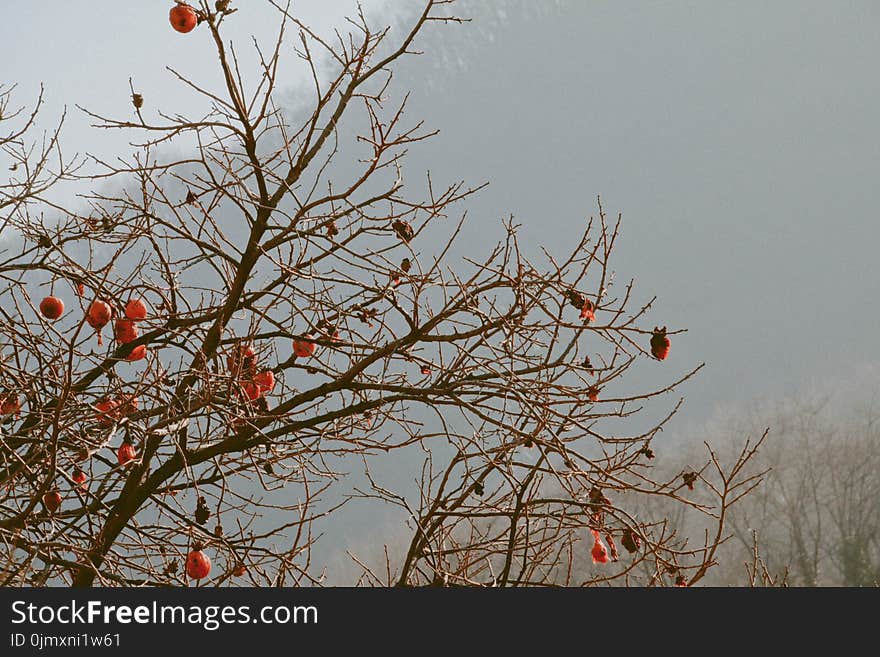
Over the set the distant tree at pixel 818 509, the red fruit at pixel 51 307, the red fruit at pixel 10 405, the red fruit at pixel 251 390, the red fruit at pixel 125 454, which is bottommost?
the red fruit at pixel 125 454

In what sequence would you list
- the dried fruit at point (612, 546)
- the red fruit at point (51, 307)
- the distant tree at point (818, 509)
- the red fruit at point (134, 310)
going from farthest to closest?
1. the distant tree at point (818, 509)
2. the red fruit at point (51, 307)
3. the red fruit at point (134, 310)
4. the dried fruit at point (612, 546)

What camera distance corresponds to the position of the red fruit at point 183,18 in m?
3.27

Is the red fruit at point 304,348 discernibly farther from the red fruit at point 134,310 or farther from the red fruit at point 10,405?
the red fruit at point 10,405

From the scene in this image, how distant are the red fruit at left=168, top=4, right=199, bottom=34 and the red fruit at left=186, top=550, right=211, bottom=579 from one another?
1.78 m

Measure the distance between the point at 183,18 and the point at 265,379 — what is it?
1.30 meters

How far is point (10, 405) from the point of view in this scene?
361 cm

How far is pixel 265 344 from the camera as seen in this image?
4.39m

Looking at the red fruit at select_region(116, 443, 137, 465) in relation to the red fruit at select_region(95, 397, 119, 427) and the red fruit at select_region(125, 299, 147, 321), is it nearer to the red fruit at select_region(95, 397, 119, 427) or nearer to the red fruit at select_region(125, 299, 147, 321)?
the red fruit at select_region(95, 397, 119, 427)

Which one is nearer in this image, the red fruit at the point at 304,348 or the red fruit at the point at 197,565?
the red fruit at the point at 197,565

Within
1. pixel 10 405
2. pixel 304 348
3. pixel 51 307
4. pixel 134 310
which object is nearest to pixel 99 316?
pixel 134 310

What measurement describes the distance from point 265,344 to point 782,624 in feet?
8.44

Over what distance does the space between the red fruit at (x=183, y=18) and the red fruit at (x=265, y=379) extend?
1.24m

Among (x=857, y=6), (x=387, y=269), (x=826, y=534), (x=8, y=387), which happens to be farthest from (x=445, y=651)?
(x=857, y=6)

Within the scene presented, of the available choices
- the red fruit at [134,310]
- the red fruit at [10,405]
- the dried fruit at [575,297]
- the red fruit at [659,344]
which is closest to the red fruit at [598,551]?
the red fruit at [659,344]
